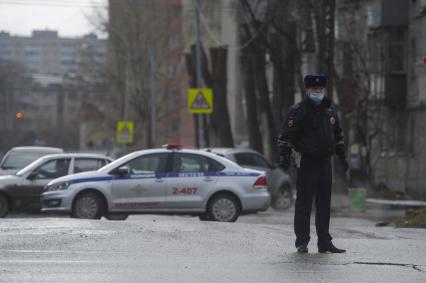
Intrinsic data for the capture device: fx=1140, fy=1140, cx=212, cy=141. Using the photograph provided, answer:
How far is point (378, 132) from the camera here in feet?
127

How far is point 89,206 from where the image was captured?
70.1 feet

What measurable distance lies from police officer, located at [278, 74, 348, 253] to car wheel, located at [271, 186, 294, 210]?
746 inches

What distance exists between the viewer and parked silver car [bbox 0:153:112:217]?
79.5 feet

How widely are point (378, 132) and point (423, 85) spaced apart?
2.36 meters

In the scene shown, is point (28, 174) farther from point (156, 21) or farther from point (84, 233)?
point (156, 21)

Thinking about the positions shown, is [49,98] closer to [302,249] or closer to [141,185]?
[141,185]

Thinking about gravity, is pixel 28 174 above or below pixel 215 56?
below

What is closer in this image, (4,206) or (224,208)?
(224,208)

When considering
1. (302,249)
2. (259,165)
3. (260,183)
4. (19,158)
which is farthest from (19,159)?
(302,249)

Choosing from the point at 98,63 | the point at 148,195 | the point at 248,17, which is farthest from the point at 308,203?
the point at 98,63

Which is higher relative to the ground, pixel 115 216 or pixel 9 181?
pixel 9 181

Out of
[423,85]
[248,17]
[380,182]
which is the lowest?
[380,182]

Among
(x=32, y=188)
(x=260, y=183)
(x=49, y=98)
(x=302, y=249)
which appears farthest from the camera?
(x=49, y=98)

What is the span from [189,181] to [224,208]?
0.86 metres
